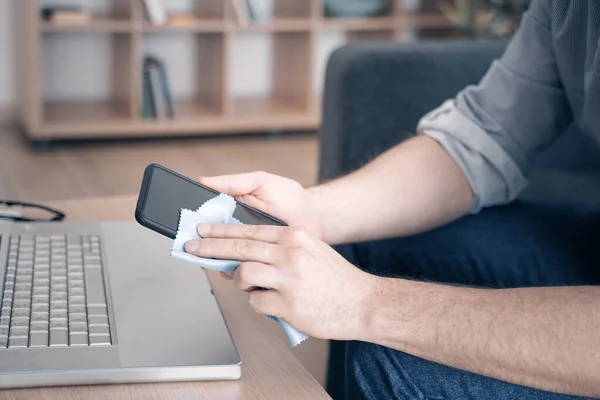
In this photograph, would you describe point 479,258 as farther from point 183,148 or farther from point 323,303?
point 183,148

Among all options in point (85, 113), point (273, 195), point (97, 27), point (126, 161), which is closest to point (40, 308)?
point (273, 195)

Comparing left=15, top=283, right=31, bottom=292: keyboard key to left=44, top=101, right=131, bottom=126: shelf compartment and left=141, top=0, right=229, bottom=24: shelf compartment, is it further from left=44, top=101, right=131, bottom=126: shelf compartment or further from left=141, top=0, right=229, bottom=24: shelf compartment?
left=141, top=0, right=229, bottom=24: shelf compartment

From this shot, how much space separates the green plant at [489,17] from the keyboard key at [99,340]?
2.62 metres

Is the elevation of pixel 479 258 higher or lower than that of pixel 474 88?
lower

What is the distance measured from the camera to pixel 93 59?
3570 mm

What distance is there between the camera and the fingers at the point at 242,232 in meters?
0.77

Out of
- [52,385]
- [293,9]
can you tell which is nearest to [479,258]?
[52,385]

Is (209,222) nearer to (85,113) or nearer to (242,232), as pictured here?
(242,232)

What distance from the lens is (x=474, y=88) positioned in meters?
1.25

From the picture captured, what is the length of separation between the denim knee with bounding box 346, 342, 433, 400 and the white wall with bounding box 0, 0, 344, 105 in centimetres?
274

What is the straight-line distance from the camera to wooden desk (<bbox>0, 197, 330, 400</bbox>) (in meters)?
0.72

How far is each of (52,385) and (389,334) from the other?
30 centimetres

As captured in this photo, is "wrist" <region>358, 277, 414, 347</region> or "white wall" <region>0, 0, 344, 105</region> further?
"white wall" <region>0, 0, 344, 105</region>

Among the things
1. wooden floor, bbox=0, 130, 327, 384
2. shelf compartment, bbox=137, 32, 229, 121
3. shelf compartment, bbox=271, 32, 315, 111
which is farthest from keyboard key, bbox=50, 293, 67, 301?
shelf compartment, bbox=271, 32, 315, 111
